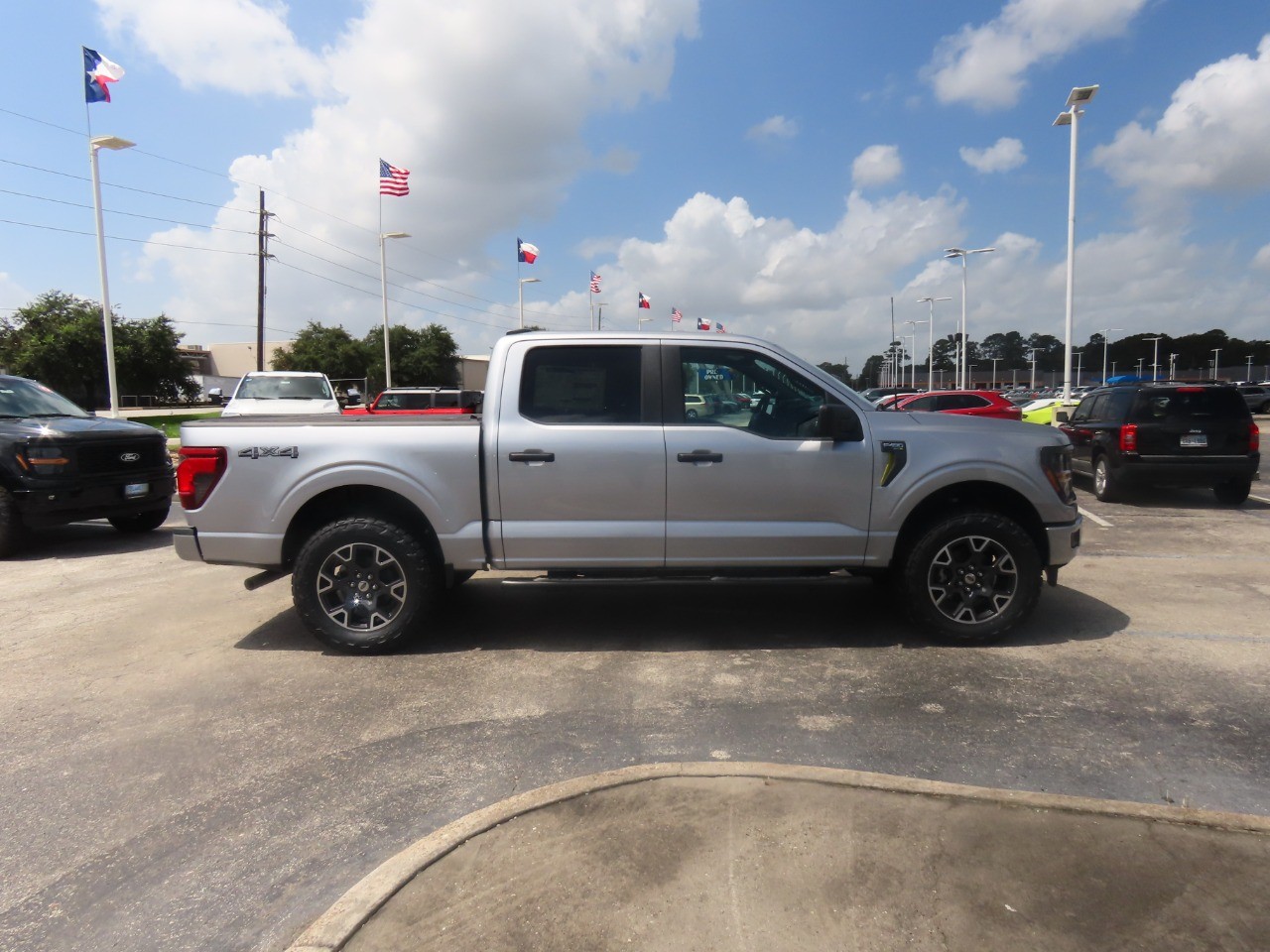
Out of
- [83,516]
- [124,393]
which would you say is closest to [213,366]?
[124,393]

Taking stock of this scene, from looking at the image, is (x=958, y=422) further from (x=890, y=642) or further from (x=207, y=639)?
(x=207, y=639)

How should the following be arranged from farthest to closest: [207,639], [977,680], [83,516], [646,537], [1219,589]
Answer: [83,516] → [1219,589] → [207,639] → [646,537] → [977,680]

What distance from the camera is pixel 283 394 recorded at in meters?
18.1

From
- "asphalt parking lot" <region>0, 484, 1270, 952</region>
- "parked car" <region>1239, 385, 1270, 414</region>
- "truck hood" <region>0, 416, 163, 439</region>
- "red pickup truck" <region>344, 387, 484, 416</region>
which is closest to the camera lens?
"asphalt parking lot" <region>0, 484, 1270, 952</region>

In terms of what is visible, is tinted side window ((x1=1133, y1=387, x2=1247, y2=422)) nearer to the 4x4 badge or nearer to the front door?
the front door

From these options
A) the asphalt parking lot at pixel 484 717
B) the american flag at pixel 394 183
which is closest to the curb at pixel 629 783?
the asphalt parking lot at pixel 484 717

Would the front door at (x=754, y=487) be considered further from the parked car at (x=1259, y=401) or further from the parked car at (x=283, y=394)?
the parked car at (x=1259, y=401)

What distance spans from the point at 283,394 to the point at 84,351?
35.3m

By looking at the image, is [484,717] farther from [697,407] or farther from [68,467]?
[68,467]

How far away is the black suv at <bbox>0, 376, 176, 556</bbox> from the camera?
26.8 feet

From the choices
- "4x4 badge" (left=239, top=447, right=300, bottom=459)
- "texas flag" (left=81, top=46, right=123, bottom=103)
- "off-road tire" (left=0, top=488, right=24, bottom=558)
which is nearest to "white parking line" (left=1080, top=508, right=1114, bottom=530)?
"4x4 badge" (left=239, top=447, right=300, bottom=459)

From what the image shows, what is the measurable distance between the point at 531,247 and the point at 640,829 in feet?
117

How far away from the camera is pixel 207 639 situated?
5547 millimetres

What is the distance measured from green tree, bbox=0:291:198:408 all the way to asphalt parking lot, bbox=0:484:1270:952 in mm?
44790
